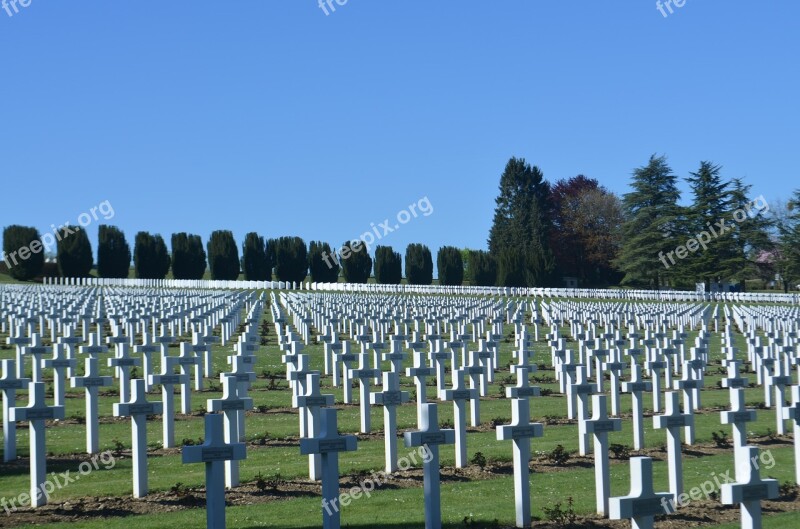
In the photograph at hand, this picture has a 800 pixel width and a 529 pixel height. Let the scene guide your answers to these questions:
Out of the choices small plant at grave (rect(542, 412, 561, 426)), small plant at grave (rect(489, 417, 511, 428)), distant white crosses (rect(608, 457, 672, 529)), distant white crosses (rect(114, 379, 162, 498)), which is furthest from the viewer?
small plant at grave (rect(542, 412, 561, 426))

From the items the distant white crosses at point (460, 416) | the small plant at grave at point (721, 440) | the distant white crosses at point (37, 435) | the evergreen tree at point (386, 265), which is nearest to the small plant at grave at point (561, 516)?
the distant white crosses at point (460, 416)

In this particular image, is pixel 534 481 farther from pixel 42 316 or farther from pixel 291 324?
pixel 291 324

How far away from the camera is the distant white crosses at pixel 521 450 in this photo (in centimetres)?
834

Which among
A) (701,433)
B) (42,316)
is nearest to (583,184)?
(42,316)

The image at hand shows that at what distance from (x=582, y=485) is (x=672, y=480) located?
109 centimetres

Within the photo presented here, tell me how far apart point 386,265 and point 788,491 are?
7931 centimetres

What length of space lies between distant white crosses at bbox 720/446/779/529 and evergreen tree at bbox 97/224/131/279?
83313 millimetres

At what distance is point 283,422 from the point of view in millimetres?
14352

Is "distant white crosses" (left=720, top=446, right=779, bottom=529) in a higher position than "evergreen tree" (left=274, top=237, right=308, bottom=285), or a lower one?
lower

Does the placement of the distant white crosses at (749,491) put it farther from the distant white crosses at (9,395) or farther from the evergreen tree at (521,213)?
the evergreen tree at (521,213)

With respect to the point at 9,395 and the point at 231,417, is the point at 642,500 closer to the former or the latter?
the point at 231,417

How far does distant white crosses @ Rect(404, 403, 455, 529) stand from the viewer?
7938mm

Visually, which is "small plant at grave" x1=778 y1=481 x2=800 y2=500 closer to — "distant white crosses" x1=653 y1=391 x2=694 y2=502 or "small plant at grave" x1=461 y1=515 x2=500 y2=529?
"distant white crosses" x1=653 y1=391 x2=694 y2=502

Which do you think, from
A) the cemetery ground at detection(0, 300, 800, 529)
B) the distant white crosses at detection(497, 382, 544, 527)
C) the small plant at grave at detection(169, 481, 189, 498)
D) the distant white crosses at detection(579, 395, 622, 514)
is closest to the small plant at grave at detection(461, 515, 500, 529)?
the cemetery ground at detection(0, 300, 800, 529)
